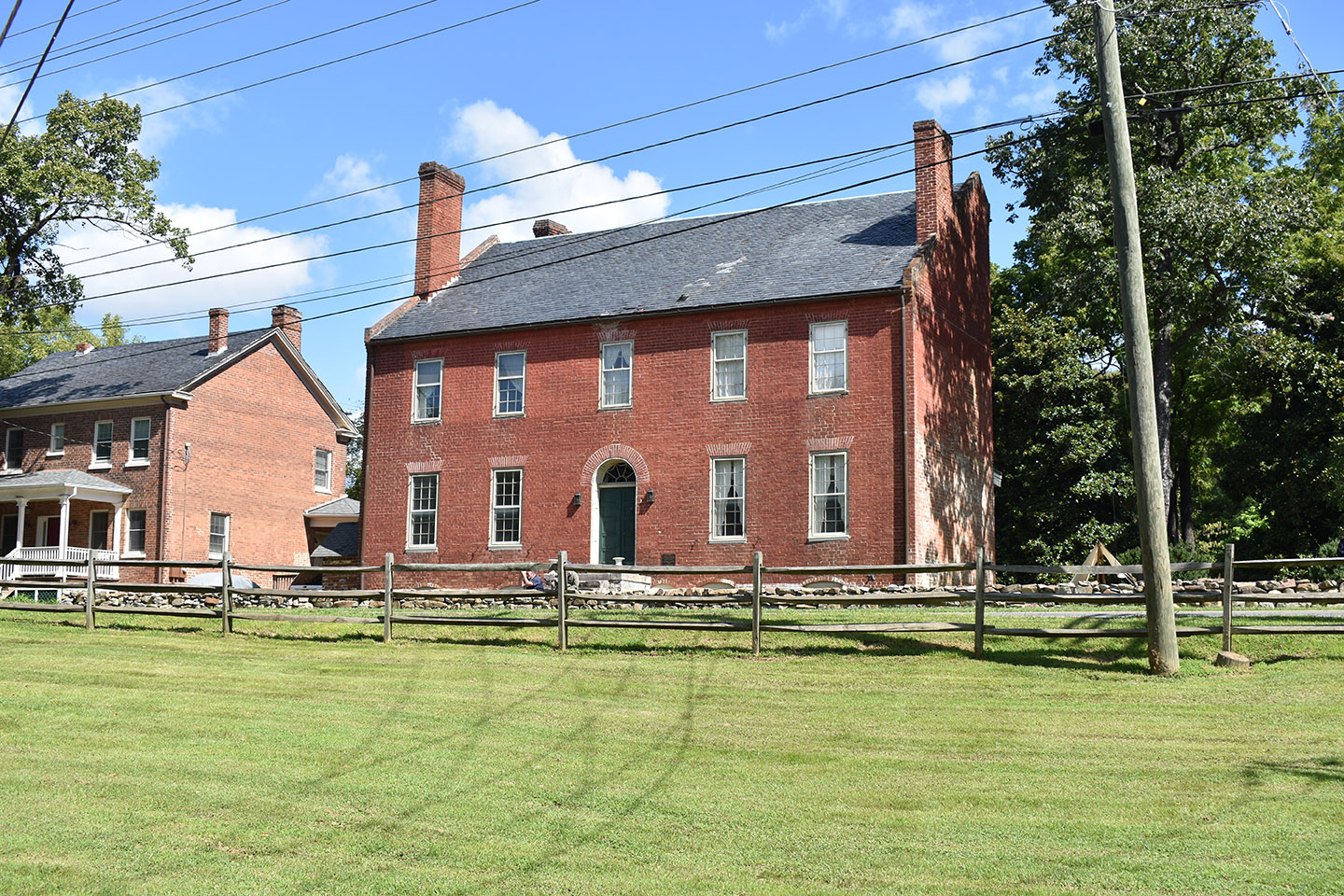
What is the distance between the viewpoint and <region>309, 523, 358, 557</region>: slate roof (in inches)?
1395

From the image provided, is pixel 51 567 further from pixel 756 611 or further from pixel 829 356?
pixel 756 611

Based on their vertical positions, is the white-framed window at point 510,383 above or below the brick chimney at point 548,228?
below

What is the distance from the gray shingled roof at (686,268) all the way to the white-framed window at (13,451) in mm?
18353

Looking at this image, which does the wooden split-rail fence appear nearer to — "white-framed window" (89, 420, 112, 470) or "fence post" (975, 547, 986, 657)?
"fence post" (975, 547, 986, 657)

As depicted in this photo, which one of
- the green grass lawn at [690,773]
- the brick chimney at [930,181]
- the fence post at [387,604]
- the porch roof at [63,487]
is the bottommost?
the green grass lawn at [690,773]

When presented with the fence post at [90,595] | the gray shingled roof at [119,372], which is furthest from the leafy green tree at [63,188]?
the fence post at [90,595]

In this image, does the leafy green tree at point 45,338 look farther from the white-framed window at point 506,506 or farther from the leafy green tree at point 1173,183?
the leafy green tree at point 1173,183

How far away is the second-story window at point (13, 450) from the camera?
41000 millimetres

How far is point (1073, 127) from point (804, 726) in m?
22.0

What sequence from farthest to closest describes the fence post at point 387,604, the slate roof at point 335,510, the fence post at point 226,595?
the slate roof at point 335,510 < the fence post at point 226,595 < the fence post at point 387,604

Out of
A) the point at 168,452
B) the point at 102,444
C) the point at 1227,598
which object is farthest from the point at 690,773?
the point at 102,444

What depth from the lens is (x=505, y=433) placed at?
29.5 m

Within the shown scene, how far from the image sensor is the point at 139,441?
3850 cm

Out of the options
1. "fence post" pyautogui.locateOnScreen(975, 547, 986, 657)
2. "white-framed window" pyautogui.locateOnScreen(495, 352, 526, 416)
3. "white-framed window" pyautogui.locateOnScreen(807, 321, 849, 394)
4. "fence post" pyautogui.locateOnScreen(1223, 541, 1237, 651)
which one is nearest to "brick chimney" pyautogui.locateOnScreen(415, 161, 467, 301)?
"white-framed window" pyautogui.locateOnScreen(495, 352, 526, 416)
